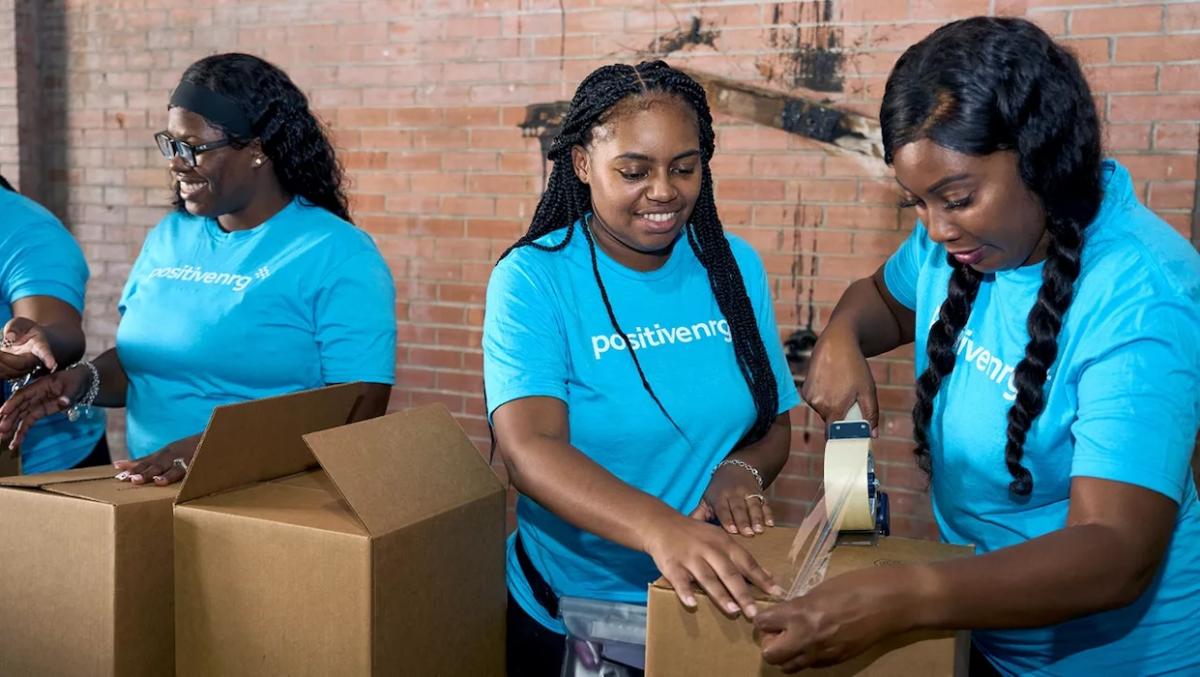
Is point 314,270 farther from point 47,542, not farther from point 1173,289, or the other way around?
point 1173,289

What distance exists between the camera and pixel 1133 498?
3.60ft

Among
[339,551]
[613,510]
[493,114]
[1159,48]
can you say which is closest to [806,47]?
[1159,48]

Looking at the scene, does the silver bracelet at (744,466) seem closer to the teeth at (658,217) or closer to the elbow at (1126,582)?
the teeth at (658,217)

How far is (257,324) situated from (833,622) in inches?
51.4

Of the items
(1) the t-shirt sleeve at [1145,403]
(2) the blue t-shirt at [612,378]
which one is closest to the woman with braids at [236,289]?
(2) the blue t-shirt at [612,378]

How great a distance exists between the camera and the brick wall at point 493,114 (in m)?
2.96

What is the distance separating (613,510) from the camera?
4.34 feet

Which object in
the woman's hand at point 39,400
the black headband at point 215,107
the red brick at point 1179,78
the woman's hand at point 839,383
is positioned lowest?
the woman's hand at point 39,400

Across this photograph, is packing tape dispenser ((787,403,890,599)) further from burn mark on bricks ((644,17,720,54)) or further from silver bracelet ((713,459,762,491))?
burn mark on bricks ((644,17,720,54))

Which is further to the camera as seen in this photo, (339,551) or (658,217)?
(658,217)

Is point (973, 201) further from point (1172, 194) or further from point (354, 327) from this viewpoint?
point (1172, 194)

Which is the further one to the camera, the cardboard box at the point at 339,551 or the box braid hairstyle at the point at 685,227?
the box braid hairstyle at the point at 685,227

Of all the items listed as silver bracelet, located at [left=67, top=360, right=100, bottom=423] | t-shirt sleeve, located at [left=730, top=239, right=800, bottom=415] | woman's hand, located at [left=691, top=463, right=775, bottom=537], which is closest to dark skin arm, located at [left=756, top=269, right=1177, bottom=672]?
woman's hand, located at [left=691, top=463, right=775, bottom=537]

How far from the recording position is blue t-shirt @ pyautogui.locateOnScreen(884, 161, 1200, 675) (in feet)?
3.66
